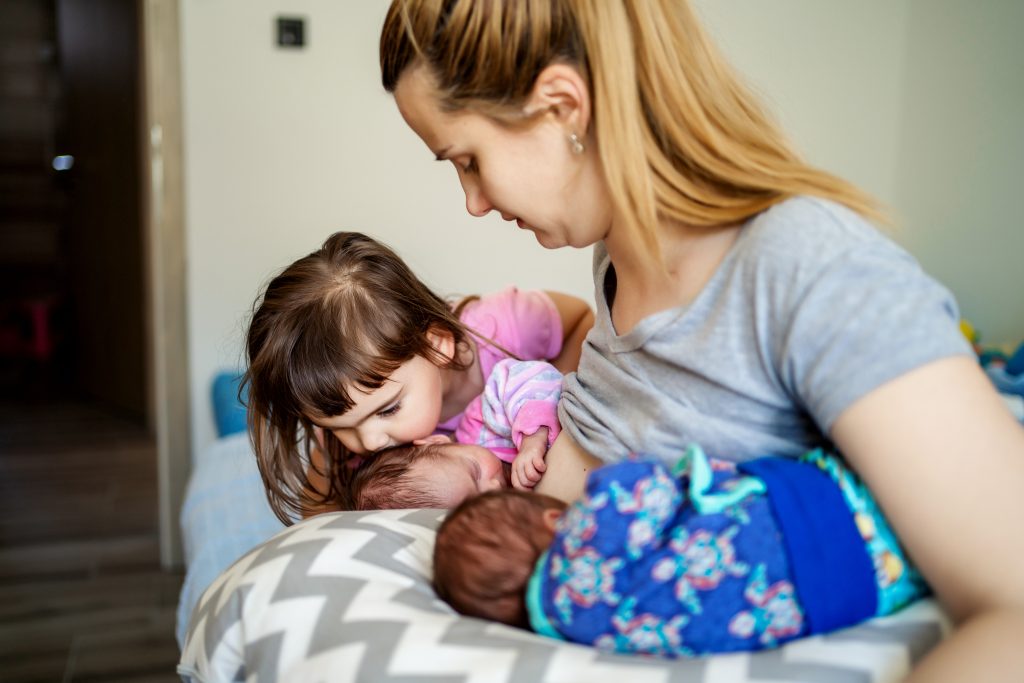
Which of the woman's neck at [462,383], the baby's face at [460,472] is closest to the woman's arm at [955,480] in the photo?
the baby's face at [460,472]

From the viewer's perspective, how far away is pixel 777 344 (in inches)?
31.1

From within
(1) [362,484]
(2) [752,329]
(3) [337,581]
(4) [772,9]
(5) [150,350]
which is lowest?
(5) [150,350]

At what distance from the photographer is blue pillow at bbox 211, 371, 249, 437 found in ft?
8.84

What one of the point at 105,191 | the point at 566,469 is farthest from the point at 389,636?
the point at 105,191

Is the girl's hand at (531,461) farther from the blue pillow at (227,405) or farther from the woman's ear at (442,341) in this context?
the blue pillow at (227,405)

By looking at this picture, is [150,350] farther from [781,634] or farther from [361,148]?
[781,634]

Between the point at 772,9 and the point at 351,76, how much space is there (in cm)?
148

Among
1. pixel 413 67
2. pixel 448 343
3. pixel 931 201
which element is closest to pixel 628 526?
pixel 413 67

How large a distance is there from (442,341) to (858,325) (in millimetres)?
856

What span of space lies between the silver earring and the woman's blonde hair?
0.04 meters

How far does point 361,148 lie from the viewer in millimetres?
2895

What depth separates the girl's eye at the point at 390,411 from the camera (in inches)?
54.5

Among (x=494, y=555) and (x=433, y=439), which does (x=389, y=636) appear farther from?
(x=433, y=439)

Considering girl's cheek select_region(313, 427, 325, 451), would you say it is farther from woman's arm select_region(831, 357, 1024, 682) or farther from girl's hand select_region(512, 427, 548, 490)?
woman's arm select_region(831, 357, 1024, 682)
